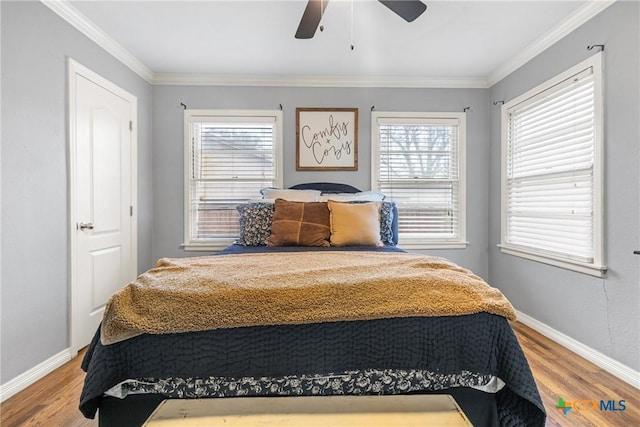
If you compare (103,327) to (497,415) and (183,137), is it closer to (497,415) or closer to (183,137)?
(497,415)

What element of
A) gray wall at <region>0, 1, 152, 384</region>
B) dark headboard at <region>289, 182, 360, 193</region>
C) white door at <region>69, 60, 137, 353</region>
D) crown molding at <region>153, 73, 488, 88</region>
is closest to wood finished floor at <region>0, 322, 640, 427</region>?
gray wall at <region>0, 1, 152, 384</region>

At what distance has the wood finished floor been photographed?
1.66 metres

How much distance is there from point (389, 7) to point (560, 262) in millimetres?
2271

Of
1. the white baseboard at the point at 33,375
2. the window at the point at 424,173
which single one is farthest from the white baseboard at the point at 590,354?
the white baseboard at the point at 33,375

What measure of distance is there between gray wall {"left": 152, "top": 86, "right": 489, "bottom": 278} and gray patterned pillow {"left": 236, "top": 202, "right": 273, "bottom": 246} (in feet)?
2.77

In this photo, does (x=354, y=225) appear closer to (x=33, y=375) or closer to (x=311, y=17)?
(x=311, y=17)

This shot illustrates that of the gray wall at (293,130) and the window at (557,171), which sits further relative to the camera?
the gray wall at (293,130)

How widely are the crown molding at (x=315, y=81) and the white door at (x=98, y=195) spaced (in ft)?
1.93

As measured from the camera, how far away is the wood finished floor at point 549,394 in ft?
5.43

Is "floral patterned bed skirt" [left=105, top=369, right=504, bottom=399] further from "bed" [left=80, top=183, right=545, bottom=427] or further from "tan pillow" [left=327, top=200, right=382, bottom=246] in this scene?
"tan pillow" [left=327, top=200, right=382, bottom=246]

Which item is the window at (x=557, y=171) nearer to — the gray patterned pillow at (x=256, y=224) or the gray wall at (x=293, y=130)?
the gray wall at (x=293, y=130)

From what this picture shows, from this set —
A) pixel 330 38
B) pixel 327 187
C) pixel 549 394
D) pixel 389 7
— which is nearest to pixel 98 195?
pixel 327 187

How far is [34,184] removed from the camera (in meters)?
2.06

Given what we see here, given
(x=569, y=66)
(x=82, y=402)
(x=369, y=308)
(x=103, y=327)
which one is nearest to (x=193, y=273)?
(x=103, y=327)
